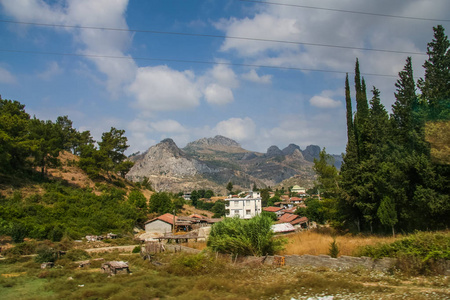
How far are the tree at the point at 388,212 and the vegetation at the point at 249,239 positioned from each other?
33.5 feet

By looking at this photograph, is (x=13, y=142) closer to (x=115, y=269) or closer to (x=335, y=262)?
(x=115, y=269)

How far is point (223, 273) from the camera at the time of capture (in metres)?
16.6

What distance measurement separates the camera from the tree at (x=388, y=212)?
949 inches

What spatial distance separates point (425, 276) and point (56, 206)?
150 feet

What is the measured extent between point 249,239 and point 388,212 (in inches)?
505

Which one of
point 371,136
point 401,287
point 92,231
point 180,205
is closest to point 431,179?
point 371,136

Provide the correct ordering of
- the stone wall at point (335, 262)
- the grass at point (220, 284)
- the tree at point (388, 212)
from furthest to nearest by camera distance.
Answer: the tree at point (388, 212)
the stone wall at point (335, 262)
the grass at point (220, 284)

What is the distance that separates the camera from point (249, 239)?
60.9 ft

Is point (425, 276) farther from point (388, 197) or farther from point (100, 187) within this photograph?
point (100, 187)

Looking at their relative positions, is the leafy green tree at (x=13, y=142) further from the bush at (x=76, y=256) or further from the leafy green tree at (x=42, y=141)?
the bush at (x=76, y=256)

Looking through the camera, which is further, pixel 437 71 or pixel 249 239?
pixel 437 71

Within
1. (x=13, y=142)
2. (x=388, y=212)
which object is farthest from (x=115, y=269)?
(x=13, y=142)

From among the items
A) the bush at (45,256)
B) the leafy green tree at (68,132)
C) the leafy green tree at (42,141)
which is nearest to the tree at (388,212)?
the bush at (45,256)

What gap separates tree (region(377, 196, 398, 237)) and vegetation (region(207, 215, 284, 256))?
1022 centimetres
